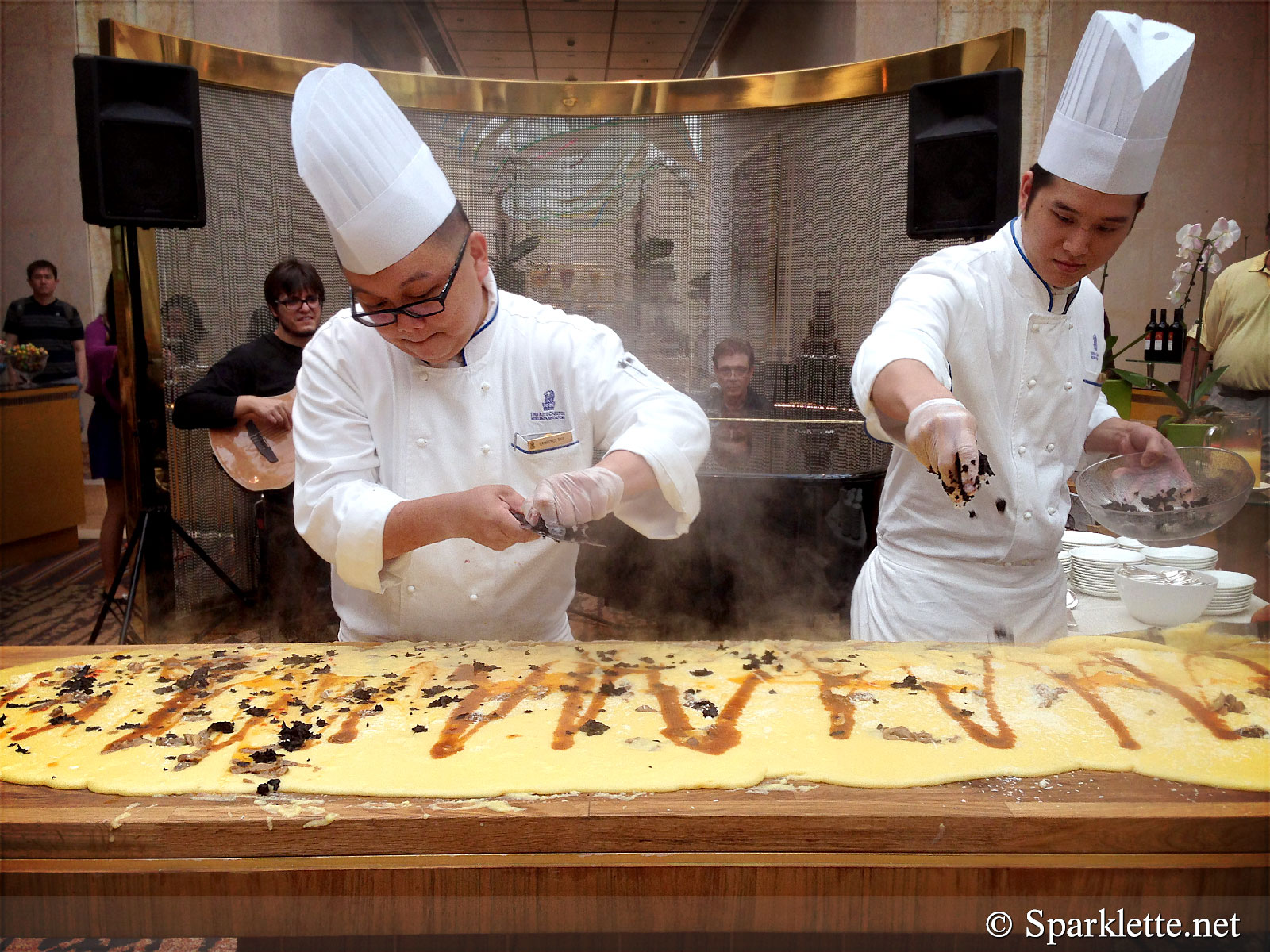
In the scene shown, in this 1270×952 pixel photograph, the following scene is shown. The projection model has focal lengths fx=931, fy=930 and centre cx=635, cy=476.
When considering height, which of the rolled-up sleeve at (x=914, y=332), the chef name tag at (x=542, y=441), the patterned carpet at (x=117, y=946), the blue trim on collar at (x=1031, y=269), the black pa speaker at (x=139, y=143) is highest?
the black pa speaker at (x=139, y=143)

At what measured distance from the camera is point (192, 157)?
114 inches

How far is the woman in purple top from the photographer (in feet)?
15.6

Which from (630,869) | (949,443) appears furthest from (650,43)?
(630,869)

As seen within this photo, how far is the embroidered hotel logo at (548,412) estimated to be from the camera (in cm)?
189

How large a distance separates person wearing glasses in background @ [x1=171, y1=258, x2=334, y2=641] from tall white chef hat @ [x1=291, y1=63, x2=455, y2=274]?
178cm

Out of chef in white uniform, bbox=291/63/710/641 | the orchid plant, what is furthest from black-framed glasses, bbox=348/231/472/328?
the orchid plant

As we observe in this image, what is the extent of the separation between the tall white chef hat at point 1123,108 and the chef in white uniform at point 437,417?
87 centimetres

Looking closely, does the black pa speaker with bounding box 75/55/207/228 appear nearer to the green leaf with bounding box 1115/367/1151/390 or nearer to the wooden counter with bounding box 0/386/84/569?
the green leaf with bounding box 1115/367/1151/390

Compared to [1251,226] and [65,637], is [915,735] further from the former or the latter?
[1251,226]

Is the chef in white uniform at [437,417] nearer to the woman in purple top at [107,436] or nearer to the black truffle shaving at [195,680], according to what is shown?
the black truffle shaving at [195,680]

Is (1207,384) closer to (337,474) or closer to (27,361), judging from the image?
(337,474)

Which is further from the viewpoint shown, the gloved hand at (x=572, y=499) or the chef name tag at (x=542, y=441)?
the chef name tag at (x=542, y=441)

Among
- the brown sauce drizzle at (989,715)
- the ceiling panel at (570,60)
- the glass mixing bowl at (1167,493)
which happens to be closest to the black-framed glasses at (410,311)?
the brown sauce drizzle at (989,715)

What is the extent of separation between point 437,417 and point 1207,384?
7.84 feet
